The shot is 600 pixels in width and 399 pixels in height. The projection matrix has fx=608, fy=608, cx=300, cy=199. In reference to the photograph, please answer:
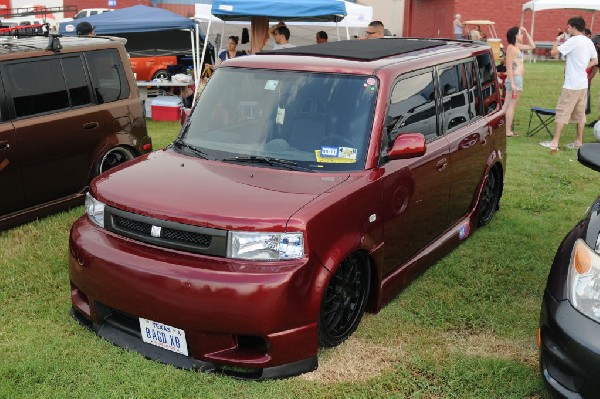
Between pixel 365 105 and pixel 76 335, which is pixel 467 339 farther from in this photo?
pixel 76 335

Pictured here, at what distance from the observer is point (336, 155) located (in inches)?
150

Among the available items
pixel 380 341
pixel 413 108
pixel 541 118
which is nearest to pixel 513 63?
pixel 541 118

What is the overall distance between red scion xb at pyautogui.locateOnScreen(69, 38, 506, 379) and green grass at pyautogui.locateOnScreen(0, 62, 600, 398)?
141 mm

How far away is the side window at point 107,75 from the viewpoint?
632 centimetres

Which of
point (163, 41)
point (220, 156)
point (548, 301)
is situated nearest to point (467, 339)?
point (548, 301)

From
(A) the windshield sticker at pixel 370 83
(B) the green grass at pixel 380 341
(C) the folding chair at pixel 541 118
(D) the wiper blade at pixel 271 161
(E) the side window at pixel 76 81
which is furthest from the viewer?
(C) the folding chair at pixel 541 118

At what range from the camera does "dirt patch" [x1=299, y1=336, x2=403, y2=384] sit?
11.3 ft

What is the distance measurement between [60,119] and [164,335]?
334cm

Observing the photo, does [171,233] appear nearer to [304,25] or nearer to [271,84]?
[271,84]

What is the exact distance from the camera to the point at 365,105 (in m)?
3.89

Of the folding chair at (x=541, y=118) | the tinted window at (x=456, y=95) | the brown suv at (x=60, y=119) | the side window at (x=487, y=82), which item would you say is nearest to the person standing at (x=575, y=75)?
the folding chair at (x=541, y=118)

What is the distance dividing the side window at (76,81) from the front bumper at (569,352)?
4.92m

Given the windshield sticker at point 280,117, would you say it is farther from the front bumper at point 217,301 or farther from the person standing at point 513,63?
the person standing at point 513,63

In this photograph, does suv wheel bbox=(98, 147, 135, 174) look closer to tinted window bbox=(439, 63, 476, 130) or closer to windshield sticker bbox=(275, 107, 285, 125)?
windshield sticker bbox=(275, 107, 285, 125)
